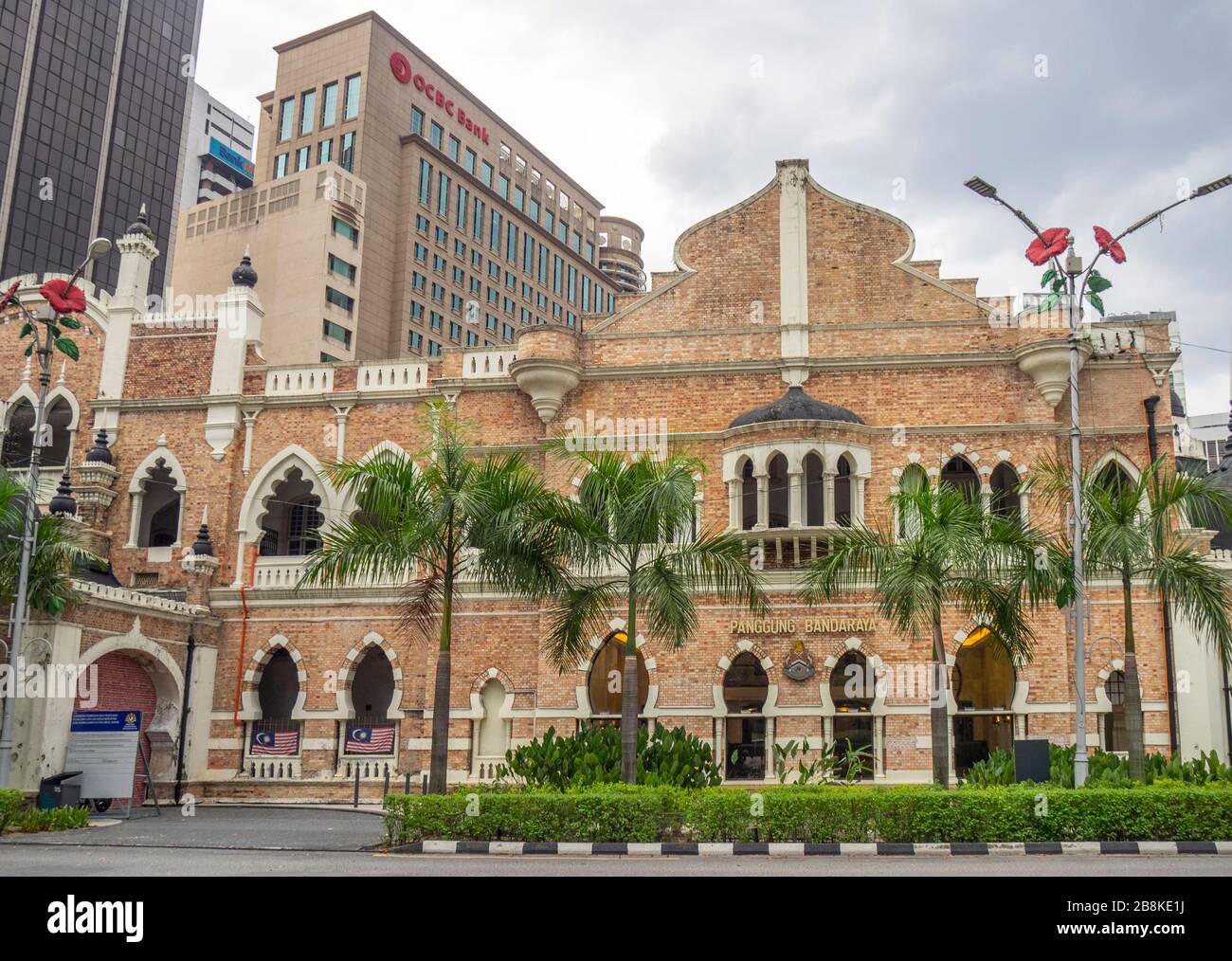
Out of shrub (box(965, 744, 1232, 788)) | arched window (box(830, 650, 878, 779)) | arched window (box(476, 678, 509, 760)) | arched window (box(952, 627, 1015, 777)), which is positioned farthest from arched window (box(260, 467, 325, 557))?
shrub (box(965, 744, 1232, 788))

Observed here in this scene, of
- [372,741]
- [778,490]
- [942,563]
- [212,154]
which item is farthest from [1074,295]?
[212,154]

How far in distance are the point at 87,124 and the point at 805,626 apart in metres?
92.4

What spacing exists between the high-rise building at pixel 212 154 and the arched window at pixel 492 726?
93870 millimetres

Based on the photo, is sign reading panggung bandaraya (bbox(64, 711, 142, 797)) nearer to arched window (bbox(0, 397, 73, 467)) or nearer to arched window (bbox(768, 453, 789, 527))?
arched window (bbox(0, 397, 73, 467))

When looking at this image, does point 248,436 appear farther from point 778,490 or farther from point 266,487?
point 778,490

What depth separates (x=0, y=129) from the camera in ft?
305

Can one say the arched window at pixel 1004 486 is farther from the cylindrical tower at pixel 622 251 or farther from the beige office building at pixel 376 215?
the cylindrical tower at pixel 622 251

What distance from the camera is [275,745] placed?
30578 mm

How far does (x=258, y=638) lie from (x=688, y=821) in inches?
681

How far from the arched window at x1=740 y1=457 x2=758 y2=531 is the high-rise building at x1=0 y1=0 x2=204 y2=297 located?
7703 cm

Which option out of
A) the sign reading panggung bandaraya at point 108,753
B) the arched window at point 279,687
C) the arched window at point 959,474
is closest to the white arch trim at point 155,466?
the arched window at point 279,687

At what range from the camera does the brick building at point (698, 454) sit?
2802 cm
